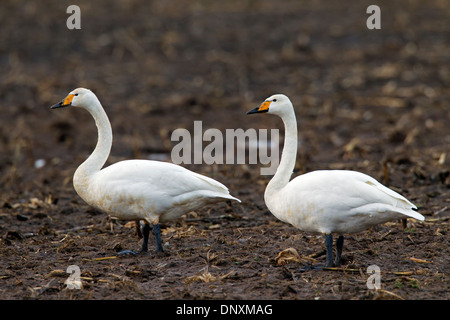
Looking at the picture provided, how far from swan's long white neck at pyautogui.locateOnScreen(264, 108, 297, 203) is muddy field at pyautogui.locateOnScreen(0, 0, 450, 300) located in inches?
26.2

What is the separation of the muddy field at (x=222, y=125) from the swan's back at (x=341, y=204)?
0.46 metres

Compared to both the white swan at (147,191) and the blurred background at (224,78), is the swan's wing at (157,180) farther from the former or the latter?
the blurred background at (224,78)

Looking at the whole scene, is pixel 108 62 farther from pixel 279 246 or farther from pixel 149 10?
pixel 279 246

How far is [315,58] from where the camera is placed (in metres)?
18.6

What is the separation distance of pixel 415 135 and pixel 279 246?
593cm

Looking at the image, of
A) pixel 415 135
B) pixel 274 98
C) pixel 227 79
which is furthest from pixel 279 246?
pixel 227 79

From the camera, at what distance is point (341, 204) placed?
633 cm

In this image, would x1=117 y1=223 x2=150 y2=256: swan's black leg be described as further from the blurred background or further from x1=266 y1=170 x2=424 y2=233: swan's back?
the blurred background

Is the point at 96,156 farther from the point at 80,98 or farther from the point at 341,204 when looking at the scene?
the point at 341,204

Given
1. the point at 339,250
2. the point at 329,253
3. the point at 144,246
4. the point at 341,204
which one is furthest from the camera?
the point at 144,246

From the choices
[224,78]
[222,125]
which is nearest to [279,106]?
[222,125]

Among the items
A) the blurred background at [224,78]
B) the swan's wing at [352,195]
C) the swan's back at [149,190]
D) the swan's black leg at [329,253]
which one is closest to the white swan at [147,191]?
the swan's back at [149,190]

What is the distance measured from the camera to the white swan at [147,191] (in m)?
6.95

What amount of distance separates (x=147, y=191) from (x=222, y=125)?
7.15 meters
